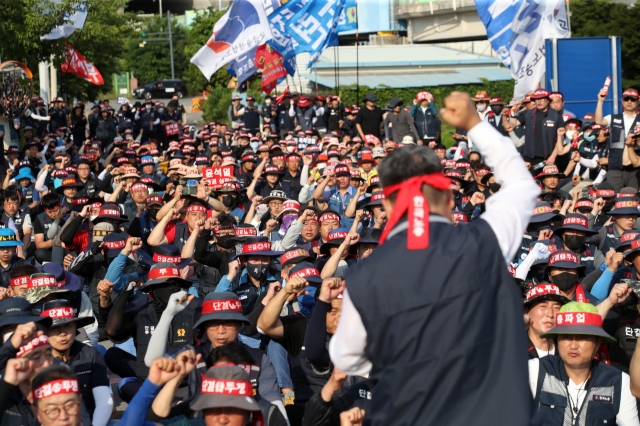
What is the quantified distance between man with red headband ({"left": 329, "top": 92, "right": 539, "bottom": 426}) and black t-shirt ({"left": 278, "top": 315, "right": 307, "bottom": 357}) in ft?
12.1

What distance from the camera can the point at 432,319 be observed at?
3316 mm

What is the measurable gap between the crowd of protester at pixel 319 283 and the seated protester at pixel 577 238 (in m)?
0.02

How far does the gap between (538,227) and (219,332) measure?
4.91 m

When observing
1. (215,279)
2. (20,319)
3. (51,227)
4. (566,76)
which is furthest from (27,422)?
(566,76)

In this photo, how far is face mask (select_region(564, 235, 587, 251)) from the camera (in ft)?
32.6

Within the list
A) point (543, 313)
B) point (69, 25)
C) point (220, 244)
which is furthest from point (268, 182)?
point (69, 25)

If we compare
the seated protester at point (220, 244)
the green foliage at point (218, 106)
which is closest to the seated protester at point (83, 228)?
the seated protester at point (220, 244)

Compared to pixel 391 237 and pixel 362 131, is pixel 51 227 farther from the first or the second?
pixel 362 131

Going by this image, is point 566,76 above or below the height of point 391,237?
above

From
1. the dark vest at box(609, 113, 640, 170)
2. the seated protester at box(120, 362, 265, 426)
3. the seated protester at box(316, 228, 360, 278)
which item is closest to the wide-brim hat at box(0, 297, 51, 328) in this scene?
the seated protester at box(120, 362, 265, 426)

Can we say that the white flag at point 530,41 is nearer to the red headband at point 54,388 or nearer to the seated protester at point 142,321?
the seated protester at point 142,321

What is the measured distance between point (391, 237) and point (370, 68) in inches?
1844

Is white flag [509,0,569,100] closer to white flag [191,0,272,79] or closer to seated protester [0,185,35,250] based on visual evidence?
white flag [191,0,272,79]

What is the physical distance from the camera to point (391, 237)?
3.43 meters
